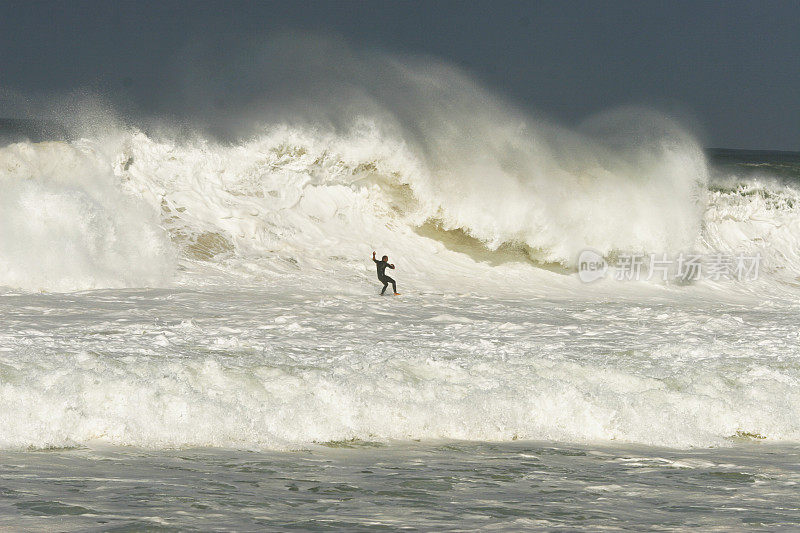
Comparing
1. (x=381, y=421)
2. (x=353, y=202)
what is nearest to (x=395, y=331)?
(x=381, y=421)

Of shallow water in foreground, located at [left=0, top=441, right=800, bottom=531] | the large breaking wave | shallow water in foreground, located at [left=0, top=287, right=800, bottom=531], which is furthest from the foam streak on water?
the large breaking wave

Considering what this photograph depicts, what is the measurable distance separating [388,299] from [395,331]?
2865mm

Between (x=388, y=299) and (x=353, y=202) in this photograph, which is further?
(x=353, y=202)

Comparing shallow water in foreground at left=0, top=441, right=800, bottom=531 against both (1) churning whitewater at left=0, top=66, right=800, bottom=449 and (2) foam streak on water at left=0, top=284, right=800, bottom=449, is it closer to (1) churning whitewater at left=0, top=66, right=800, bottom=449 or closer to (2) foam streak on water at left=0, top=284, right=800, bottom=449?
(2) foam streak on water at left=0, top=284, right=800, bottom=449

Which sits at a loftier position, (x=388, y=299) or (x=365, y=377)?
(x=388, y=299)

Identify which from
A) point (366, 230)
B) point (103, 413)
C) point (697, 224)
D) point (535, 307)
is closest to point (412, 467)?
point (103, 413)

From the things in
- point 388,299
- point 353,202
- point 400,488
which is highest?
point 353,202

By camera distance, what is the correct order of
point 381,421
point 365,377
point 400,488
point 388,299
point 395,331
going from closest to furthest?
point 400,488
point 381,421
point 365,377
point 395,331
point 388,299

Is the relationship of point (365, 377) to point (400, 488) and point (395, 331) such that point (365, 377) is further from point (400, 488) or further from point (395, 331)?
point (395, 331)

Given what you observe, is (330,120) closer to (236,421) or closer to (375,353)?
(375,353)

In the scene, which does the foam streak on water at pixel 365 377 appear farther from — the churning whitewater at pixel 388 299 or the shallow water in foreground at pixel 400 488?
the shallow water in foreground at pixel 400 488

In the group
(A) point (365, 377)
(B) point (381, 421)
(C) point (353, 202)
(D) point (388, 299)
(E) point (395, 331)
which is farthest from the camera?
(C) point (353, 202)

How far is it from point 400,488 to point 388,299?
7.69 meters

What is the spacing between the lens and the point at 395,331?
31.0ft
